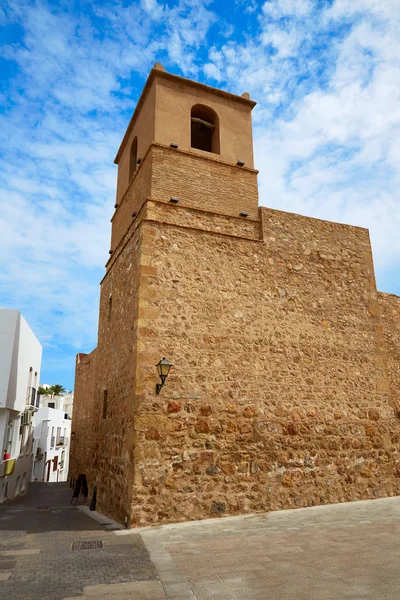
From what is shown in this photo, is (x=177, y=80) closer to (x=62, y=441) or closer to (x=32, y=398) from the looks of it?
(x=32, y=398)

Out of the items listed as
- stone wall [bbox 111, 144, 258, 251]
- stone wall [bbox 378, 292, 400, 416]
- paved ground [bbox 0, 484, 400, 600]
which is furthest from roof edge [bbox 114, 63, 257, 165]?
paved ground [bbox 0, 484, 400, 600]

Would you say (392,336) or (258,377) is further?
(392,336)

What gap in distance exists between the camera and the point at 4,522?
863cm

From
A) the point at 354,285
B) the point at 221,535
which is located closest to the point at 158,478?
the point at 221,535

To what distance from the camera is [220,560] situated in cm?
508

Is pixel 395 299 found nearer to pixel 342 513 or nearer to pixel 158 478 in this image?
pixel 342 513

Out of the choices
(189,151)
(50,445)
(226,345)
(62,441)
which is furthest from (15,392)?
(62,441)

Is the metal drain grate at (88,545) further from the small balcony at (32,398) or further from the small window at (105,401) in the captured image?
the small balcony at (32,398)

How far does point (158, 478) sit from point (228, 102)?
28.8 feet

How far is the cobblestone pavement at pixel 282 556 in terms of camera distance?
4.10m

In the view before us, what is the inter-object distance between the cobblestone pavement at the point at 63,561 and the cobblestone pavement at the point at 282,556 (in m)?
0.28

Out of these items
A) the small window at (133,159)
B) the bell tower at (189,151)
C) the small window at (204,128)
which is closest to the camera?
the bell tower at (189,151)

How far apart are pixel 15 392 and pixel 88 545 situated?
825 centimetres

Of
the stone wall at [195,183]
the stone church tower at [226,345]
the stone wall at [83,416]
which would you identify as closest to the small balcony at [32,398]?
the stone wall at [83,416]
